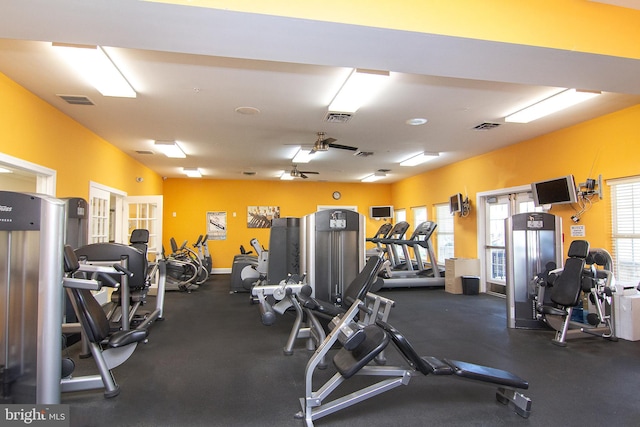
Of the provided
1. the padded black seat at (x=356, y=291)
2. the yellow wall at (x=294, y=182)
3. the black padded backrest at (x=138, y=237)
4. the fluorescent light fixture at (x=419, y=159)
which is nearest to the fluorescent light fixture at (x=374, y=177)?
the yellow wall at (x=294, y=182)

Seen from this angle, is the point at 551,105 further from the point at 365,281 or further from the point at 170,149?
the point at 170,149

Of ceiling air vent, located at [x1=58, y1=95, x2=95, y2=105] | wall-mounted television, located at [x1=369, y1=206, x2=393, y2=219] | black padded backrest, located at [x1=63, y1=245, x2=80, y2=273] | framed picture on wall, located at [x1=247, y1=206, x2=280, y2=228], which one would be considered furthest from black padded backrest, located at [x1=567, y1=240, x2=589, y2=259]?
framed picture on wall, located at [x1=247, y1=206, x2=280, y2=228]

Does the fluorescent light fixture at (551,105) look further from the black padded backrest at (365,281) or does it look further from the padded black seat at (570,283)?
the black padded backrest at (365,281)

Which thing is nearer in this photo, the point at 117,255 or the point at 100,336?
the point at 100,336

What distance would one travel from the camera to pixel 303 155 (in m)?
6.93

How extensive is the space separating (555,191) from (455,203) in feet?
8.30

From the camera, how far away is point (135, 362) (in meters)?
3.40

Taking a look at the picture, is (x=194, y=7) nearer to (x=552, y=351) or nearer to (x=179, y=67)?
(x=179, y=67)

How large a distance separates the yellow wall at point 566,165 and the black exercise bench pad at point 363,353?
13.1ft

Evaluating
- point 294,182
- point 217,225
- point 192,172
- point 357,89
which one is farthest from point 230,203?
point 357,89

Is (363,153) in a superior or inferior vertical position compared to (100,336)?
superior

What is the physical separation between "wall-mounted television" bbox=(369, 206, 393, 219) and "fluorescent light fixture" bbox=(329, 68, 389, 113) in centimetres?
637

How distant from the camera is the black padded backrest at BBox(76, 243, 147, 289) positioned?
3.85 m

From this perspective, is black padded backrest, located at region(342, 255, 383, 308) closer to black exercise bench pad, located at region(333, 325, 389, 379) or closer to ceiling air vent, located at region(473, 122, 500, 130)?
black exercise bench pad, located at region(333, 325, 389, 379)
